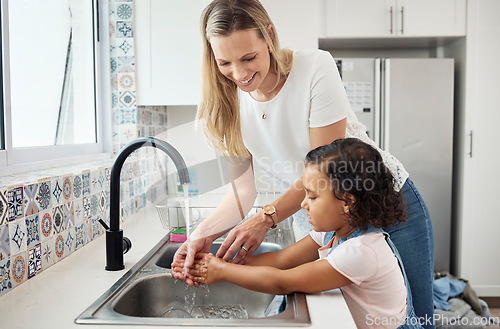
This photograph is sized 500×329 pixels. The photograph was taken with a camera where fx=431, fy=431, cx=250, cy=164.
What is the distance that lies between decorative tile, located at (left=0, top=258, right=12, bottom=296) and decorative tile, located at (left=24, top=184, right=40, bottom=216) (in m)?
0.12

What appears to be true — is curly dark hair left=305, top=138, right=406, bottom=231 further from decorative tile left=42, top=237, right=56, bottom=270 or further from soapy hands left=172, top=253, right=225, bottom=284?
decorative tile left=42, top=237, right=56, bottom=270

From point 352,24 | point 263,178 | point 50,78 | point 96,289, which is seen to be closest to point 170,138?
point 263,178

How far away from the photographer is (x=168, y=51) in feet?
6.59

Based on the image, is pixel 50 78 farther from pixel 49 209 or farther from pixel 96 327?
pixel 96 327

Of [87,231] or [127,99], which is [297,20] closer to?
[127,99]

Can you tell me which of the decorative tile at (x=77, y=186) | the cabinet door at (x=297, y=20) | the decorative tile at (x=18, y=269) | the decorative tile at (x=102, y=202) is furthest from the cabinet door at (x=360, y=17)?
the decorative tile at (x=18, y=269)

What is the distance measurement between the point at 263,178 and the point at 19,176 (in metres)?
1.57

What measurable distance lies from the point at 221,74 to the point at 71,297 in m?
0.69

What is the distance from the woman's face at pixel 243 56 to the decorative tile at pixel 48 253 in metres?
0.62

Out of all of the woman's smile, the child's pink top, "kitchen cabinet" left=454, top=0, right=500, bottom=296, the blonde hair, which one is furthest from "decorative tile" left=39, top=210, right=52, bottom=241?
"kitchen cabinet" left=454, top=0, right=500, bottom=296

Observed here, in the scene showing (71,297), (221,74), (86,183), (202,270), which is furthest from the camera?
(86,183)

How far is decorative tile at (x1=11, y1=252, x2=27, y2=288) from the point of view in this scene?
947 millimetres

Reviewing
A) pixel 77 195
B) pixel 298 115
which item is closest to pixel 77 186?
pixel 77 195

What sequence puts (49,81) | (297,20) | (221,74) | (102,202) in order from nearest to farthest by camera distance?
1. (221,74)
2. (102,202)
3. (49,81)
4. (297,20)
